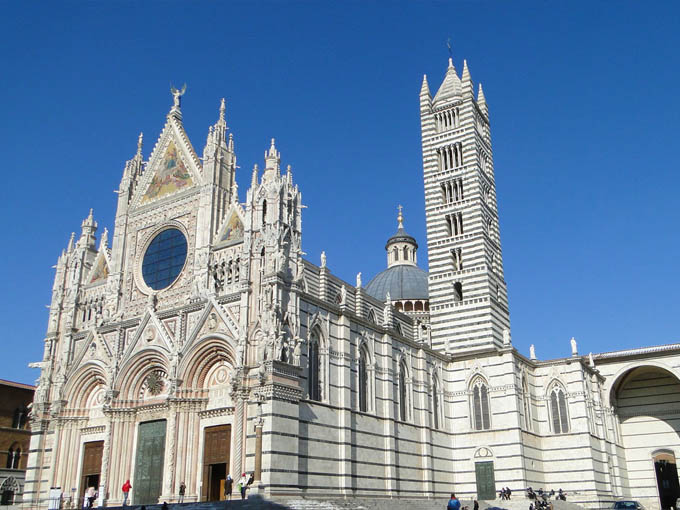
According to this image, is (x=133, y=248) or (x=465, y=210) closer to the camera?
(x=133, y=248)

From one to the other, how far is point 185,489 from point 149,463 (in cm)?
280

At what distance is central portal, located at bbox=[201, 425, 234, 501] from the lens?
84.6 feet

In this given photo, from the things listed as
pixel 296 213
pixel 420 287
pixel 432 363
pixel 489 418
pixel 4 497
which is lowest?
pixel 4 497

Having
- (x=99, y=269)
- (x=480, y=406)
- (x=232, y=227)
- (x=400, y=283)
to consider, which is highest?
(x=400, y=283)

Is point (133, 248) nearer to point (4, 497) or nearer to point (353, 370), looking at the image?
point (353, 370)

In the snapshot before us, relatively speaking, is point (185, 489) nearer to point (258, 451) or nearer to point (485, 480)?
point (258, 451)

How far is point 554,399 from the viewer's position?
122 ft

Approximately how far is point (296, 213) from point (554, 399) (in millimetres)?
18601

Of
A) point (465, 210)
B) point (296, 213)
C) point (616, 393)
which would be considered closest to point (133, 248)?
point (296, 213)

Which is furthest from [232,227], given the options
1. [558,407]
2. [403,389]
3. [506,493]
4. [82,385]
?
[558,407]

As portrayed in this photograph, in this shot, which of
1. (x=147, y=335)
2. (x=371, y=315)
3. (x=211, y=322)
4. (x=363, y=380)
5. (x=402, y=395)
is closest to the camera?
(x=211, y=322)

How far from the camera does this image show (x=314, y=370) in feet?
89.7

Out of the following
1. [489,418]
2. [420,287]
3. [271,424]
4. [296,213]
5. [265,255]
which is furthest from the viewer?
[420,287]

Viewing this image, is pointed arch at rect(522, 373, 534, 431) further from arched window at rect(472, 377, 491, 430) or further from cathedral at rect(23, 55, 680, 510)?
arched window at rect(472, 377, 491, 430)
